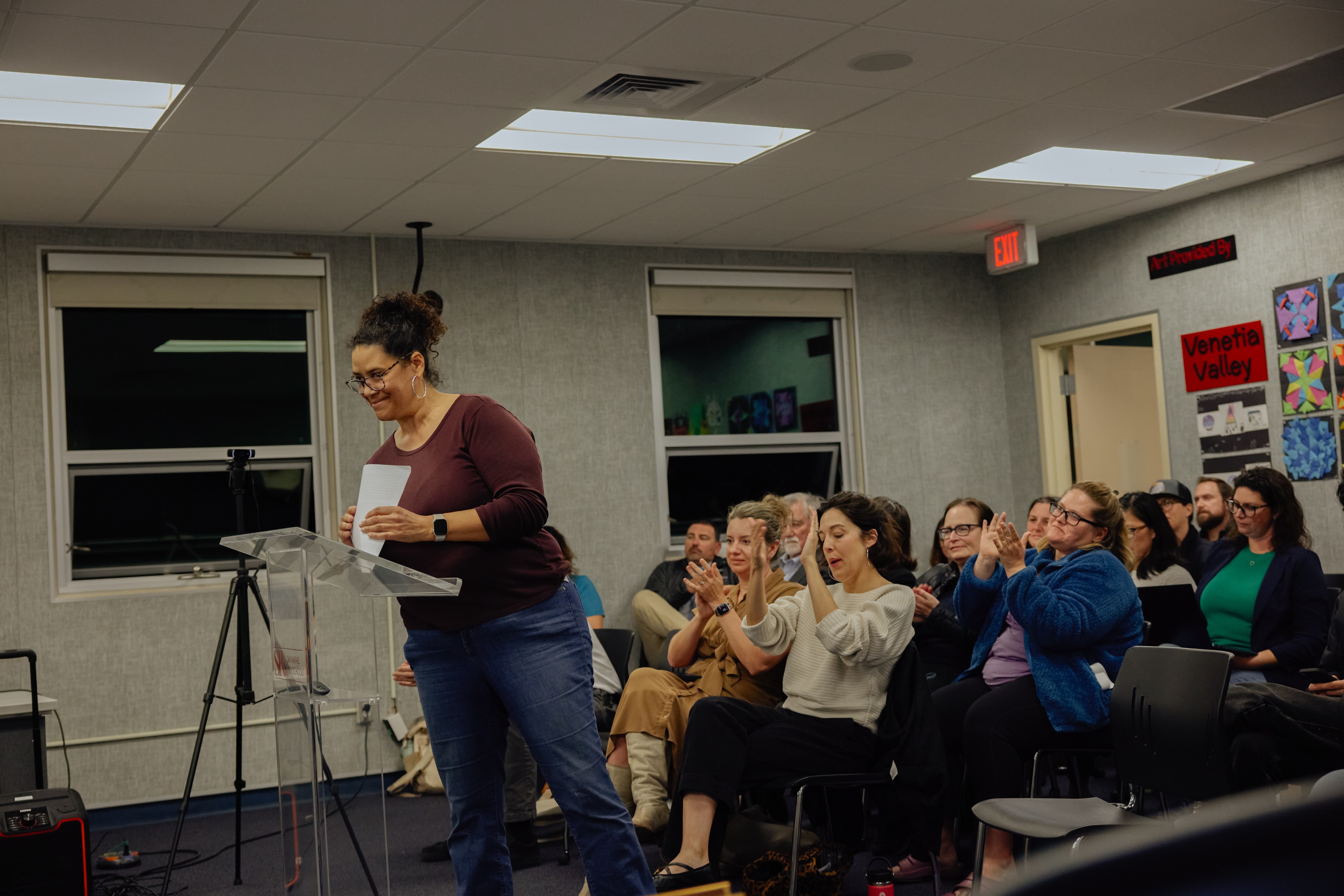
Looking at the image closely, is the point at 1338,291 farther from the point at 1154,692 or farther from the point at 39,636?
the point at 39,636

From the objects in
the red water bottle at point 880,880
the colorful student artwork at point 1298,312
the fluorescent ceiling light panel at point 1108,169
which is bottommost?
the red water bottle at point 880,880

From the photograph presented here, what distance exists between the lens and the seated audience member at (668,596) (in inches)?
238

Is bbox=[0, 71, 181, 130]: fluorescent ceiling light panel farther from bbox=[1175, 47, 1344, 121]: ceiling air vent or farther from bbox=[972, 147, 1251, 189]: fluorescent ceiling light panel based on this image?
bbox=[1175, 47, 1344, 121]: ceiling air vent

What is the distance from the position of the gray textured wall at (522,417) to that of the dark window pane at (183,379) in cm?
22

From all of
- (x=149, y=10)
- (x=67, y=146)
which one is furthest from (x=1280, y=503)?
(x=67, y=146)

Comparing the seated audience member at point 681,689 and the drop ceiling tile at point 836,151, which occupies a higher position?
the drop ceiling tile at point 836,151

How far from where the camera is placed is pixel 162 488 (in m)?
5.82

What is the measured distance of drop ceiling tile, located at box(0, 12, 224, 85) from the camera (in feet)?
11.0

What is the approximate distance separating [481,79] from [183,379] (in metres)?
2.77

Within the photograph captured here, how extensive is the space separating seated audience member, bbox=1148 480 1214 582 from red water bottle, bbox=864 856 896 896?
268cm

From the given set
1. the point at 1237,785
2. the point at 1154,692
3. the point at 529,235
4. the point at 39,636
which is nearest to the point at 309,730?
the point at 1154,692

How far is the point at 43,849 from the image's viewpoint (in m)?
3.36

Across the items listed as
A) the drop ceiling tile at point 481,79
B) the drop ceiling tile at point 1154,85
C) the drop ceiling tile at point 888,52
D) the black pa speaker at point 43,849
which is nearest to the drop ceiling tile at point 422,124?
the drop ceiling tile at point 481,79

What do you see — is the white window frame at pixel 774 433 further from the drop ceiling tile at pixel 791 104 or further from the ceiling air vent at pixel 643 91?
the ceiling air vent at pixel 643 91
